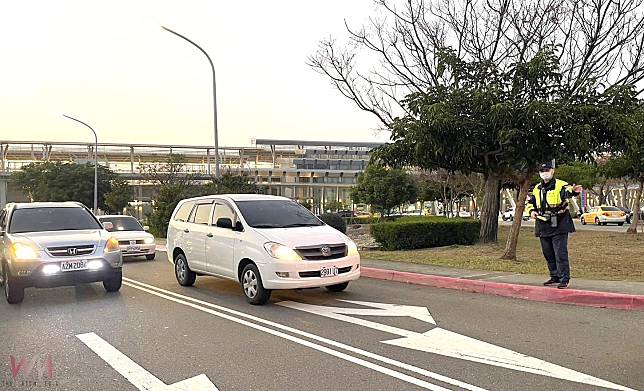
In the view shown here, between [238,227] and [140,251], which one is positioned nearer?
[238,227]

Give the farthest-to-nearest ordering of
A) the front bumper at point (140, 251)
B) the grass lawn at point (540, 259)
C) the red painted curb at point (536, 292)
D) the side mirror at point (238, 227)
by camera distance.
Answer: the front bumper at point (140, 251) < the grass lawn at point (540, 259) < the side mirror at point (238, 227) < the red painted curb at point (536, 292)

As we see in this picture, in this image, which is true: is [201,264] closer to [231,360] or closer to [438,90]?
[231,360]

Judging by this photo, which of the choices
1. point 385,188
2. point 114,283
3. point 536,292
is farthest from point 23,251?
point 385,188

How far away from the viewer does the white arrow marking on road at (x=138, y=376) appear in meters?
4.96

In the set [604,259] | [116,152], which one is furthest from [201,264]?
[116,152]

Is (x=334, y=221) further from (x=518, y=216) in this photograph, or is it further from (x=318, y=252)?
(x=318, y=252)

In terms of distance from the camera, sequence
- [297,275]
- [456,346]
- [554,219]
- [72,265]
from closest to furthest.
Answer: [456,346] < [297,275] < [554,219] < [72,265]

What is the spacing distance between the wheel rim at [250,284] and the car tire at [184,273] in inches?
86.3

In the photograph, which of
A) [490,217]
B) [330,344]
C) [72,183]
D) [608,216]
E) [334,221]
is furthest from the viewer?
[72,183]

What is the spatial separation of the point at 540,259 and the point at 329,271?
24.5 feet

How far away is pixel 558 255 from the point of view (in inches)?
362

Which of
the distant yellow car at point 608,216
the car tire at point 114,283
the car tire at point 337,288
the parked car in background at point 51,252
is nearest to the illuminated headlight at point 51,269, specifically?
the parked car in background at point 51,252

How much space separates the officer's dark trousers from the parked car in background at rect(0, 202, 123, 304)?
7.18m

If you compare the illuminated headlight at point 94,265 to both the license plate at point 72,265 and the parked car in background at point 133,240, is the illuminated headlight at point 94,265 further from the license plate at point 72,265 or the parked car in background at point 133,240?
the parked car in background at point 133,240
